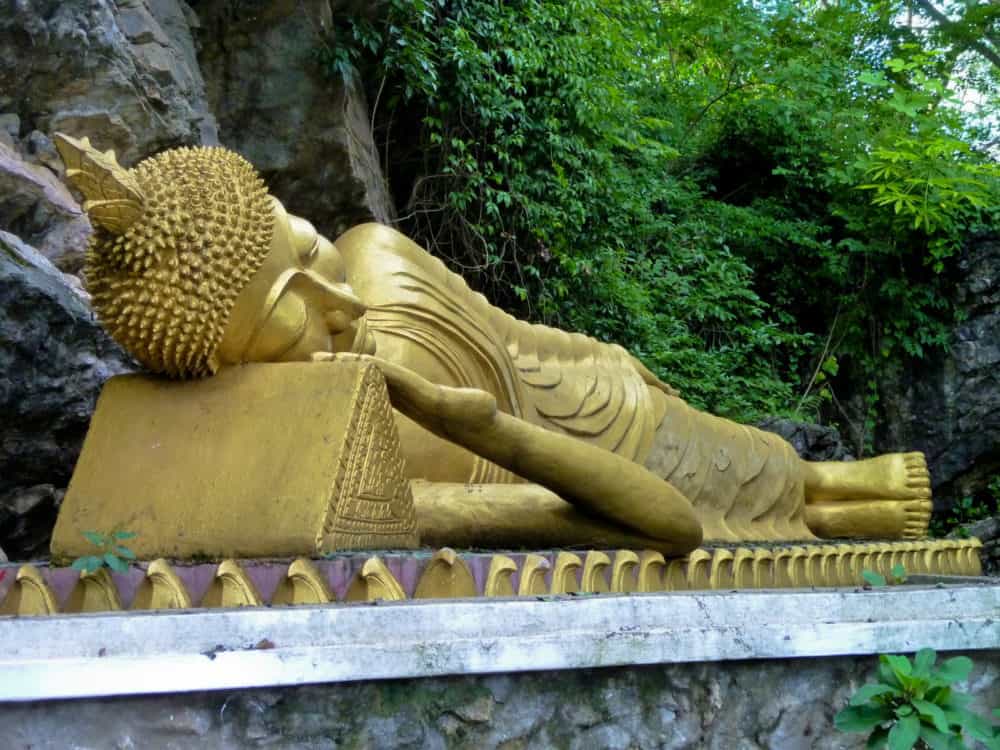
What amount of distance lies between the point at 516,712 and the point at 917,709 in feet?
2.06

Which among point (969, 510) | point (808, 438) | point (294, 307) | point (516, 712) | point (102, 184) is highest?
point (102, 184)

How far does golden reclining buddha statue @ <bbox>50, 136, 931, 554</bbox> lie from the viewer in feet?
8.23

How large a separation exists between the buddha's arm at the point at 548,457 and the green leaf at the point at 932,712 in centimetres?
92

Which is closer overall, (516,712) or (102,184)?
(516,712)

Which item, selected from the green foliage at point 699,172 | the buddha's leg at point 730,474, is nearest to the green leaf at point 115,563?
the buddha's leg at point 730,474

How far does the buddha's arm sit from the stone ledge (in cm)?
67

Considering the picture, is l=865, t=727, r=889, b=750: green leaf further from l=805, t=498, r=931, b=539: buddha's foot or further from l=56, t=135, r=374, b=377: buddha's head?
l=805, t=498, r=931, b=539: buddha's foot

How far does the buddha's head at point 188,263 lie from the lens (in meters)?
2.48

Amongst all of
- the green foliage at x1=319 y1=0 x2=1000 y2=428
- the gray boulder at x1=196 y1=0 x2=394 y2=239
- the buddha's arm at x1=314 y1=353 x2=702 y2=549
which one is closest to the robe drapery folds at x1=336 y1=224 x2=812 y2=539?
the buddha's arm at x1=314 y1=353 x2=702 y2=549

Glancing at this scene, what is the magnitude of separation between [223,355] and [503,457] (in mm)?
624

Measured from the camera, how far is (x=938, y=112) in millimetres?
7840

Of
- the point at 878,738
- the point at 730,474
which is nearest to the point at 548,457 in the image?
the point at 878,738

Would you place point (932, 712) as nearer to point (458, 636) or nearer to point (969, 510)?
point (458, 636)

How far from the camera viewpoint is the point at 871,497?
4266 millimetres
